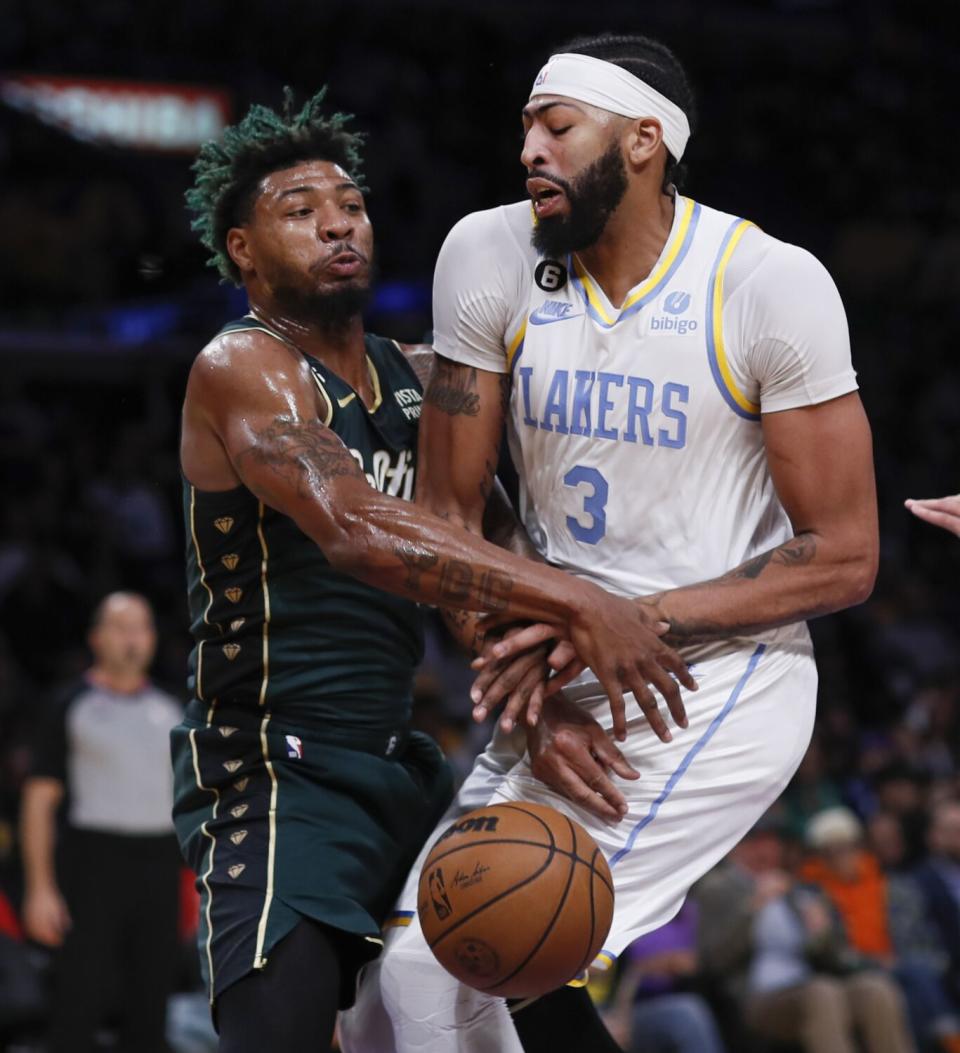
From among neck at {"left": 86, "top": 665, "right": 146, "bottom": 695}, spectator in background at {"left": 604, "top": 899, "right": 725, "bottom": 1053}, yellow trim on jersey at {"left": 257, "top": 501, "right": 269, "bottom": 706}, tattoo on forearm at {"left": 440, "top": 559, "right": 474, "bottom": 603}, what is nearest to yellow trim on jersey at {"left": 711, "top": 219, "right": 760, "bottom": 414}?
tattoo on forearm at {"left": 440, "top": 559, "right": 474, "bottom": 603}

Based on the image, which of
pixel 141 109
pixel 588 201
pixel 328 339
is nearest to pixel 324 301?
pixel 328 339

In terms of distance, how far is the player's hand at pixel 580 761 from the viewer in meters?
3.71

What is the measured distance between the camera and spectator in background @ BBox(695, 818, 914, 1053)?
8.27m

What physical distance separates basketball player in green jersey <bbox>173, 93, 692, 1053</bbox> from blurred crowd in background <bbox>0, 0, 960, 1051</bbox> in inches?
178

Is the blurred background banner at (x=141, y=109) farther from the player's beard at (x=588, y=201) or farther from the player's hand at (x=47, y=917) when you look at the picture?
the player's beard at (x=588, y=201)

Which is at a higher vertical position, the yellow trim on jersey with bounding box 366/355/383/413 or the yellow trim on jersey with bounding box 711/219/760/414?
the yellow trim on jersey with bounding box 711/219/760/414

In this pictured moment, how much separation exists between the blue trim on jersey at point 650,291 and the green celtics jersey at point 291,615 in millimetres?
589

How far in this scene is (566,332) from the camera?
3.84m

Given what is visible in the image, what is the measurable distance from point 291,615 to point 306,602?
45 millimetres

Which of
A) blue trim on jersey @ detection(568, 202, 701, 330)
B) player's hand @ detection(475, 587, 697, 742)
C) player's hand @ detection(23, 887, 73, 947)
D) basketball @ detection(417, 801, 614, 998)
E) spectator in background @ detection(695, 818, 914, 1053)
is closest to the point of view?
basketball @ detection(417, 801, 614, 998)

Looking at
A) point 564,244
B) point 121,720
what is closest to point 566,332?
point 564,244

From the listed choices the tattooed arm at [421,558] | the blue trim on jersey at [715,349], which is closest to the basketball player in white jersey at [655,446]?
the blue trim on jersey at [715,349]

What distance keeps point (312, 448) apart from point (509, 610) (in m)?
0.54

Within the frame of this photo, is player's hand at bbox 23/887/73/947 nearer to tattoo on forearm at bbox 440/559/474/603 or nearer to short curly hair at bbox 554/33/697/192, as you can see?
tattoo on forearm at bbox 440/559/474/603
